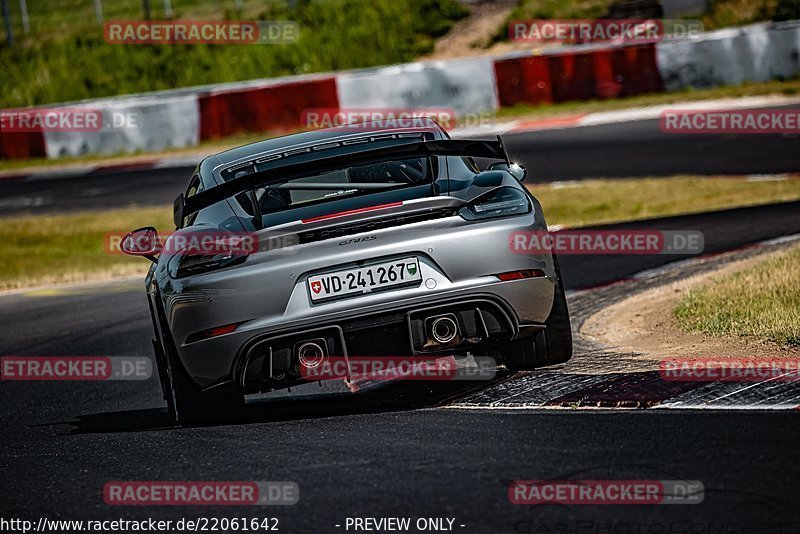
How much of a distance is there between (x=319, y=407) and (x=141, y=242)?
1140 millimetres

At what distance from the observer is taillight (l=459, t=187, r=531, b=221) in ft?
17.3

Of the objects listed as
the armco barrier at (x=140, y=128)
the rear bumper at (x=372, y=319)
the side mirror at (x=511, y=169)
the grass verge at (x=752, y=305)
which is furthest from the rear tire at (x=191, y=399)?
the armco barrier at (x=140, y=128)

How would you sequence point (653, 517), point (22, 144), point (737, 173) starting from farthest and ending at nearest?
point (22, 144) → point (737, 173) → point (653, 517)

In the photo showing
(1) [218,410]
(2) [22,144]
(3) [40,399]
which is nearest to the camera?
(1) [218,410]

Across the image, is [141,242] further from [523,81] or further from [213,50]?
[213,50]

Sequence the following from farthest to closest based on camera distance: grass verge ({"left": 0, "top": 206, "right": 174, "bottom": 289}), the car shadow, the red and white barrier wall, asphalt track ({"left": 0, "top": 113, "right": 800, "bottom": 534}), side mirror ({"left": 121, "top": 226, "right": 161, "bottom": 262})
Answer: the red and white barrier wall < grass verge ({"left": 0, "top": 206, "right": 174, "bottom": 289}) < side mirror ({"left": 121, "top": 226, "right": 161, "bottom": 262}) < the car shadow < asphalt track ({"left": 0, "top": 113, "right": 800, "bottom": 534})

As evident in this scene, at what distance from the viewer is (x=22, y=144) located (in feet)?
83.5

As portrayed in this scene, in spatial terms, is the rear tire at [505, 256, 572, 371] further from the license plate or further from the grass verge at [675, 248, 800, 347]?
the grass verge at [675, 248, 800, 347]

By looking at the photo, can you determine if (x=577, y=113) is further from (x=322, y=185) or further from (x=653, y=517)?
(x=653, y=517)

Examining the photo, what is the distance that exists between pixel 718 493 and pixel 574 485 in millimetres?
450

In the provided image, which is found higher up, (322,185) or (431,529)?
(322,185)

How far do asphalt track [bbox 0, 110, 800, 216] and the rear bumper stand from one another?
9357mm

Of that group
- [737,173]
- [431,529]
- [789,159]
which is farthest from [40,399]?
[789,159]

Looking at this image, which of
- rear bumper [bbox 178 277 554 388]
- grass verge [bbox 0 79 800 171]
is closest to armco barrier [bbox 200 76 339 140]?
grass verge [bbox 0 79 800 171]
